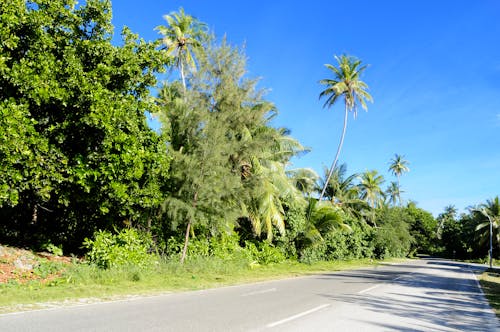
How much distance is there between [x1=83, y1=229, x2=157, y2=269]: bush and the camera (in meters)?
13.1

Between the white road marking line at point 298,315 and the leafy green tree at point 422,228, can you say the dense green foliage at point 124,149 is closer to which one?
the white road marking line at point 298,315

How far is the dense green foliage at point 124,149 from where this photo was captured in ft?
35.6

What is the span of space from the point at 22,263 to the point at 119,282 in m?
3.18

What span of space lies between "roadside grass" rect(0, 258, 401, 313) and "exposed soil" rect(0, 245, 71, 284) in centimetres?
54

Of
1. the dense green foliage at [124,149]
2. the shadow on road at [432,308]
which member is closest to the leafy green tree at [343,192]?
the dense green foliage at [124,149]

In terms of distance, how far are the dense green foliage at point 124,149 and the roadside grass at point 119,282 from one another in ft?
2.55

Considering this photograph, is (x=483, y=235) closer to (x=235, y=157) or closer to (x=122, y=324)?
(x=235, y=157)

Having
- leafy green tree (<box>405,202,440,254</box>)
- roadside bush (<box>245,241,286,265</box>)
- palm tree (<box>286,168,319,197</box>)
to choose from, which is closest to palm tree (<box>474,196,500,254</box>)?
leafy green tree (<box>405,202,440,254</box>)

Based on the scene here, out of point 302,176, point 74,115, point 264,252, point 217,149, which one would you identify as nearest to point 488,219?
point 302,176

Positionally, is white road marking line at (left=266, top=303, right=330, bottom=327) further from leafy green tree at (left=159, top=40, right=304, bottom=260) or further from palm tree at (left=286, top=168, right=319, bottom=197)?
palm tree at (left=286, top=168, right=319, bottom=197)

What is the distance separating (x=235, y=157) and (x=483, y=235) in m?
56.0

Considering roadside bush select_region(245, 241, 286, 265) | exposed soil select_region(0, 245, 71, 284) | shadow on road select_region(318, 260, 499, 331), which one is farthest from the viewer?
roadside bush select_region(245, 241, 286, 265)

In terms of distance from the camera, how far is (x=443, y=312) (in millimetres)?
9555

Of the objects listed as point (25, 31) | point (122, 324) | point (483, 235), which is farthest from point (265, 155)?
point (483, 235)
